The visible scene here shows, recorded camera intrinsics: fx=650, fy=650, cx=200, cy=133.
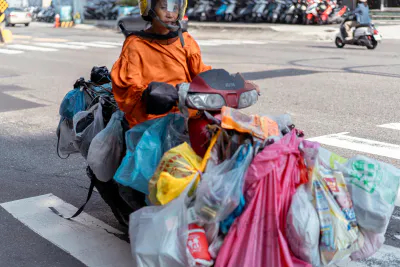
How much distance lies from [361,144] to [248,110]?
7.88ft

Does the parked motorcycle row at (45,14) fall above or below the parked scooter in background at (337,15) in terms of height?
below

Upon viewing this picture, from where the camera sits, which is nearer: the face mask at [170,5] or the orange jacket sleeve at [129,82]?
the orange jacket sleeve at [129,82]

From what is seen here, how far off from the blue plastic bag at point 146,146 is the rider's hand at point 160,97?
0.21 m

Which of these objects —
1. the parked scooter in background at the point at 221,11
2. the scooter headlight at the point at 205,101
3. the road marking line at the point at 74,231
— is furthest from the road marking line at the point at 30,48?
the scooter headlight at the point at 205,101

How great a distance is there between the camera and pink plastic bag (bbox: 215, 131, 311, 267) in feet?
9.52

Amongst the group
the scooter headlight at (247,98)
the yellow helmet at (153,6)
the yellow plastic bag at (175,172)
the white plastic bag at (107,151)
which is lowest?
the white plastic bag at (107,151)

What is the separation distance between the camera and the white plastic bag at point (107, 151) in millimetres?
3814

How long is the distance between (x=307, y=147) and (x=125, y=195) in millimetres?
1259

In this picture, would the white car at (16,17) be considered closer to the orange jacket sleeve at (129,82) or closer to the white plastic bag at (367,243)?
the orange jacket sleeve at (129,82)

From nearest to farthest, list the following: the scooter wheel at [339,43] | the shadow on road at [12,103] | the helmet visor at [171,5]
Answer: the helmet visor at [171,5] → the shadow on road at [12,103] → the scooter wheel at [339,43]

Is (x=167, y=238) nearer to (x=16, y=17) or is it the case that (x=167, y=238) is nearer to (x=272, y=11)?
(x=272, y=11)

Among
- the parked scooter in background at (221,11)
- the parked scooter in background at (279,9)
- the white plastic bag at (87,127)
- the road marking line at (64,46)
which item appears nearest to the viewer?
the white plastic bag at (87,127)

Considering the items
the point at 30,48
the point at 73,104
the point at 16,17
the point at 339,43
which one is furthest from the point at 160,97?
the point at 16,17

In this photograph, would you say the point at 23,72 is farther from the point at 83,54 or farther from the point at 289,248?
the point at 289,248
